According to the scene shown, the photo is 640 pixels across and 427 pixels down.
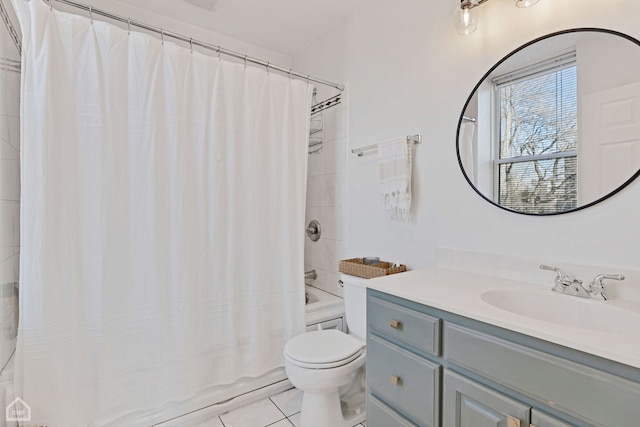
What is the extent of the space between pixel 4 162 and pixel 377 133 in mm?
1910

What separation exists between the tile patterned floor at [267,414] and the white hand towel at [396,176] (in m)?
1.18

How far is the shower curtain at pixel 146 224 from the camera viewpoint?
4.16ft

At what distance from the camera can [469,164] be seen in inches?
57.6

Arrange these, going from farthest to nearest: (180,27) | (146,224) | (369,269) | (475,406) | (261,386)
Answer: (180,27) → (261,386) → (369,269) → (146,224) → (475,406)

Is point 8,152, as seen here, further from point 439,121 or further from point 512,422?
point 512,422

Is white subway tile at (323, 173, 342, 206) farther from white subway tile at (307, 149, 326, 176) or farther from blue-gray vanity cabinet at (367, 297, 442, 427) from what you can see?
blue-gray vanity cabinet at (367, 297, 442, 427)

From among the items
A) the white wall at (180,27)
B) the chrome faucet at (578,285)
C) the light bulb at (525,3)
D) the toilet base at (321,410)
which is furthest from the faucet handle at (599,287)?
the white wall at (180,27)

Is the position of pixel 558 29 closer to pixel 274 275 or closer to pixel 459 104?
pixel 459 104

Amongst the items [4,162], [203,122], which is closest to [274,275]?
[203,122]

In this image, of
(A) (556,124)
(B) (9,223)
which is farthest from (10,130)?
(A) (556,124)

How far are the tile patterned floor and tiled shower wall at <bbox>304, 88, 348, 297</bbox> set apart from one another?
2.60 ft

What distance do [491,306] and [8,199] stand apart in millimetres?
2087

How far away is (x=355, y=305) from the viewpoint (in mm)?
1705

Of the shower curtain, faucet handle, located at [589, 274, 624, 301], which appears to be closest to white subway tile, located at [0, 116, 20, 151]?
the shower curtain
